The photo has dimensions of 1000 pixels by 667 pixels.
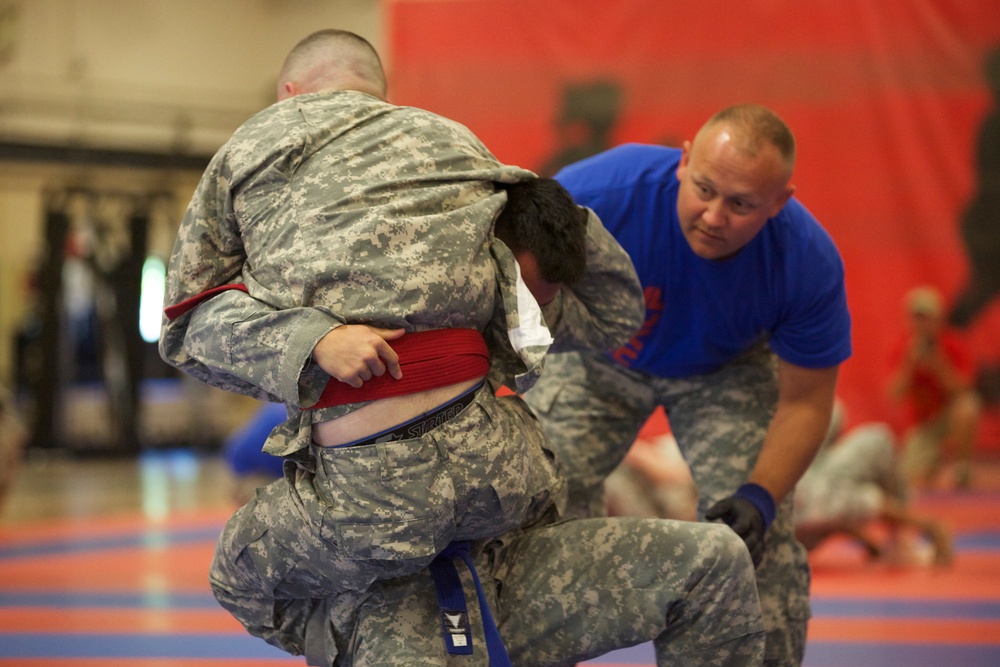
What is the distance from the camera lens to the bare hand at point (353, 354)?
1.78 m

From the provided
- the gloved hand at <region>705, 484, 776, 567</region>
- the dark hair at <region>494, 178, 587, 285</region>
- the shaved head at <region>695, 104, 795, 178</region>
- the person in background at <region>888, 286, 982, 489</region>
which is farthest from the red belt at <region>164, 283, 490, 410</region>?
the person in background at <region>888, 286, 982, 489</region>

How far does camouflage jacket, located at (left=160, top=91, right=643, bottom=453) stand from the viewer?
1.85 m

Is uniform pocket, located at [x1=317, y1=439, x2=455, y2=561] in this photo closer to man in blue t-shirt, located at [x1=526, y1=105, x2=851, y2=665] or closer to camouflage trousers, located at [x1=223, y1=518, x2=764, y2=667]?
camouflage trousers, located at [x1=223, y1=518, x2=764, y2=667]

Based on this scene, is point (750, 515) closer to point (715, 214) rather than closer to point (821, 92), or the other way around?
point (715, 214)

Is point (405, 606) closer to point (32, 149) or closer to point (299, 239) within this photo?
point (299, 239)

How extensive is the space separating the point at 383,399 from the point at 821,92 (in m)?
7.38

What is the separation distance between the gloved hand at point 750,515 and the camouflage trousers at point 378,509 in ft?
1.85

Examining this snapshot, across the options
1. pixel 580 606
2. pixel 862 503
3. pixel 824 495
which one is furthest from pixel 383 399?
pixel 862 503

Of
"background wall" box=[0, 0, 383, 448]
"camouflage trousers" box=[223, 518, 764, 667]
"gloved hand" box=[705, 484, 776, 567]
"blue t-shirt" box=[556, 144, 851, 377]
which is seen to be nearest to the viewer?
"camouflage trousers" box=[223, 518, 764, 667]

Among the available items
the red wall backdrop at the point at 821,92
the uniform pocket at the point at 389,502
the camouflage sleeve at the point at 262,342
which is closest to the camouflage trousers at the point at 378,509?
the uniform pocket at the point at 389,502

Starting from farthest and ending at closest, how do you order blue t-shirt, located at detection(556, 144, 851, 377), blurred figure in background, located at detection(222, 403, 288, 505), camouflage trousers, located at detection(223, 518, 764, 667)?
blurred figure in background, located at detection(222, 403, 288, 505) < blue t-shirt, located at detection(556, 144, 851, 377) < camouflage trousers, located at detection(223, 518, 764, 667)

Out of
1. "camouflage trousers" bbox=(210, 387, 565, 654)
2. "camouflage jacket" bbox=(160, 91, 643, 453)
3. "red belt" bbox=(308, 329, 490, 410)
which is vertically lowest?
"camouflage trousers" bbox=(210, 387, 565, 654)

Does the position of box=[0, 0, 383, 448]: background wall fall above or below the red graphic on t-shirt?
above

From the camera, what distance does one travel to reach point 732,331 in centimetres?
276
